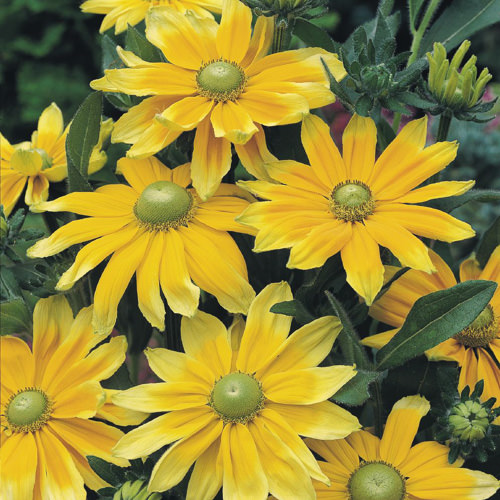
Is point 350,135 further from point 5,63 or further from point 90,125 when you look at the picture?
point 5,63

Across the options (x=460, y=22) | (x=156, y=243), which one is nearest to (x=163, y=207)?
(x=156, y=243)

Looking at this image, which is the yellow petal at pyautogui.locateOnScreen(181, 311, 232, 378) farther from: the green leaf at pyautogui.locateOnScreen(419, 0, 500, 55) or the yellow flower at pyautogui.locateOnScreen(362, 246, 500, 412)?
the green leaf at pyautogui.locateOnScreen(419, 0, 500, 55)

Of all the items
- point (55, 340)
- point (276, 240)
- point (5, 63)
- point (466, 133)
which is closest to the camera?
point (276, 240)

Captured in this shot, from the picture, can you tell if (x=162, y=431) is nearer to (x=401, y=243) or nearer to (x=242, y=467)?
(x=242, y=467)

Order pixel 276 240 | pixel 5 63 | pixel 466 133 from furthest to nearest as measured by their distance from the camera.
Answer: pixel 5 63 < pixel 466 133 < pixel 276 240

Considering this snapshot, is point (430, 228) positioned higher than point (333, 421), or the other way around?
point (430, 228)

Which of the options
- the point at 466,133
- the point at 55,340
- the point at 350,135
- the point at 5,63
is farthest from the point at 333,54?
the point at 5,63
